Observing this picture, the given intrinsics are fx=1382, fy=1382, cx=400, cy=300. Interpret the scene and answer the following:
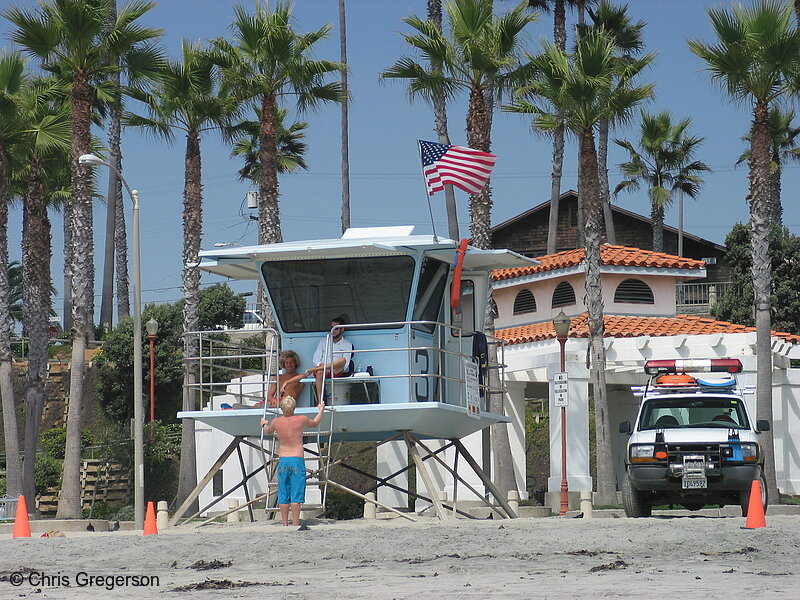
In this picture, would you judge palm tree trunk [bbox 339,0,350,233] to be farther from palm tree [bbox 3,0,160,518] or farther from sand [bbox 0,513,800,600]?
sand [bbox 0,513,800,600]

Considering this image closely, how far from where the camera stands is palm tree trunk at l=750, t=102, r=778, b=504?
1224 inches

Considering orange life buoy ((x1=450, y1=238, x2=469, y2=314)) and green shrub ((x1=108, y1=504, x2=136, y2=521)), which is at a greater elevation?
orange life buoy ((x1=450, y1=238, x2=469, y2=314))

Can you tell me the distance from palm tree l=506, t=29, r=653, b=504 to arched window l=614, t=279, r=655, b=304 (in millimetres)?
7059

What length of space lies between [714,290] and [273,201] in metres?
31.0

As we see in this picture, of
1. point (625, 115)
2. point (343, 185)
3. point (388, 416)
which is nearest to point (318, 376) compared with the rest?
point (388, 416)

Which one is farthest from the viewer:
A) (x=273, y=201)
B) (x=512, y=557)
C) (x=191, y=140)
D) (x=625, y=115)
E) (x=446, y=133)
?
(x=446, y=133)

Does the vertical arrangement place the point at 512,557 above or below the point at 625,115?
below

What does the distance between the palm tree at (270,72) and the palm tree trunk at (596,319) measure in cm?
701

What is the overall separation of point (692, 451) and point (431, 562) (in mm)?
7694

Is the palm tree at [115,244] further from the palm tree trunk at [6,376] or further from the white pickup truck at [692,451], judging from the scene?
the white pickup truck at [692,451]

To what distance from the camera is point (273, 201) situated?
123ft

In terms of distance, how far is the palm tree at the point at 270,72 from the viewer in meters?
36.2

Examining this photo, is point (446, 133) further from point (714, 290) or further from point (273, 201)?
point (714, 290)

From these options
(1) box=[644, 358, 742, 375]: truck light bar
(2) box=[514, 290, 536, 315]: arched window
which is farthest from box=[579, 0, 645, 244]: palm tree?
(1) box=[644, 358, 742, 375]: truck light bar
